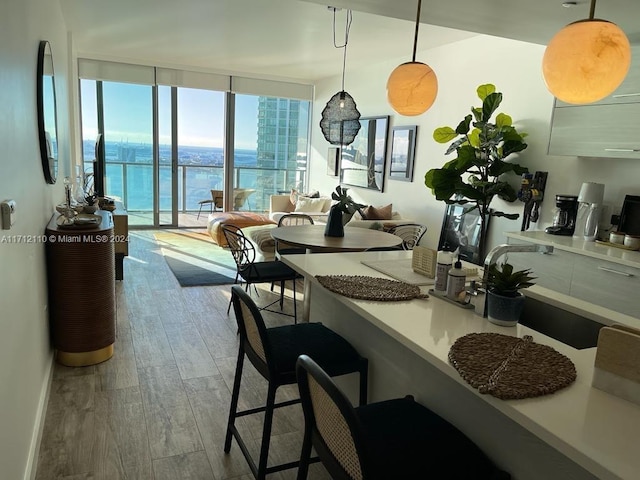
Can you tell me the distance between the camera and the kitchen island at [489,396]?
100 centimetres

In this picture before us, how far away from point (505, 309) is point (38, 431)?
2240 mm

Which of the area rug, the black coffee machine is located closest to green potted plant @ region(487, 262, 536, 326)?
the black coffee machine

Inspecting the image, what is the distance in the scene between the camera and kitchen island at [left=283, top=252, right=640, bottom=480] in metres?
1.00

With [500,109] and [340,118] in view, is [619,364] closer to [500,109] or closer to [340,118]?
[500,109]

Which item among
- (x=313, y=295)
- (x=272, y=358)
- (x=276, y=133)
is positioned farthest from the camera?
(x=276, y=133)

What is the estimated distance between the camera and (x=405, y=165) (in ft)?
20.2

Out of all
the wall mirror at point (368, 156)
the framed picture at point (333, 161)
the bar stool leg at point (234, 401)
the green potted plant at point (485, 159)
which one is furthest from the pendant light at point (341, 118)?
the bar stool leg at point (234, 401)

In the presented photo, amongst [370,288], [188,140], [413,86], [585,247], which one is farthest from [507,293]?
[188,140]

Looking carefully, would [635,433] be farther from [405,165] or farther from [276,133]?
[276,133]

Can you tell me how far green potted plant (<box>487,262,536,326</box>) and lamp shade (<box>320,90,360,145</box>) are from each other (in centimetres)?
351

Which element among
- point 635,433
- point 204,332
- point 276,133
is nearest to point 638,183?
point 635,433

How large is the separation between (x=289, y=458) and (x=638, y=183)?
3184mm

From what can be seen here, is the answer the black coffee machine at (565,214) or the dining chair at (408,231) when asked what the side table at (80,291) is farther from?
the black coffee machine at (565,214)

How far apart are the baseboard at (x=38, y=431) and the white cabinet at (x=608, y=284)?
11.3 ft
